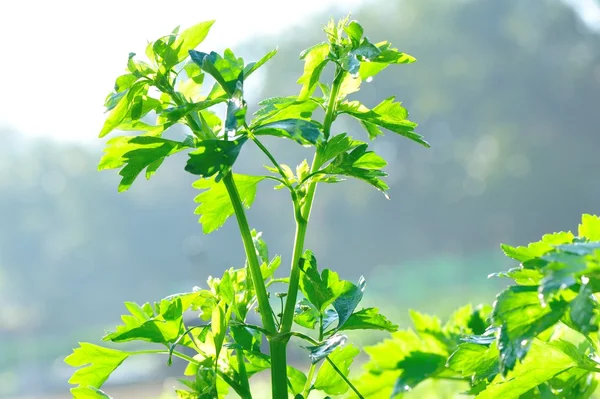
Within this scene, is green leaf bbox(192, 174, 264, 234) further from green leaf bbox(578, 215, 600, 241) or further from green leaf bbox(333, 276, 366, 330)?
green leaf bbox(578, 215, 600, 241)

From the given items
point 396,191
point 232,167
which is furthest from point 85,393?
point 396,191

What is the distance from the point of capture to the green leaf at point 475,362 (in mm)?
439

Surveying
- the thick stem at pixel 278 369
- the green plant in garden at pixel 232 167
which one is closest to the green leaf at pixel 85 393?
the green plant in garden at pixel 232 167

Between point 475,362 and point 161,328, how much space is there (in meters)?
0.19

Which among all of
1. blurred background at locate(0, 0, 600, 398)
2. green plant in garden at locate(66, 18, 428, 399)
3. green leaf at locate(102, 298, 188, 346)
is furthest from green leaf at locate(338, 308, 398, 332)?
blurred background at locate(0, 0, 600, 398)

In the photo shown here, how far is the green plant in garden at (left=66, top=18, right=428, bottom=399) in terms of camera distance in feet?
1.37

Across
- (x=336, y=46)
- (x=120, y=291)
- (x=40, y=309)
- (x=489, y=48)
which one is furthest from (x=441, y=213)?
(x=336, y=46)

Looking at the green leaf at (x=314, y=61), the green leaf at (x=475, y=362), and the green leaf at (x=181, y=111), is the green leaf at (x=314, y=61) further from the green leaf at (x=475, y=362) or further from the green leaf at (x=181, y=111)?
the green leaf at (x=475, y=362)

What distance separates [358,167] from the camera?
462 mm

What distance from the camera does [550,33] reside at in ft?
84.9

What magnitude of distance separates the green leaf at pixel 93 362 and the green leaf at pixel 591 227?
30 cm

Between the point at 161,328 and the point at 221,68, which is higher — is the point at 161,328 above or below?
below

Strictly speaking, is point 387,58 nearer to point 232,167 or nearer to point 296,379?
point 232,167

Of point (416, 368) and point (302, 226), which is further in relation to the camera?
point (416, 368)
